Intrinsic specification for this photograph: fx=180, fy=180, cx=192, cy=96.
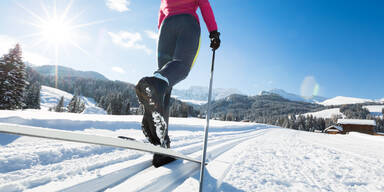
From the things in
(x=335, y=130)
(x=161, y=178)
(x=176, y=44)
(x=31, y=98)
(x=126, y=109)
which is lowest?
(x=335, y=130)

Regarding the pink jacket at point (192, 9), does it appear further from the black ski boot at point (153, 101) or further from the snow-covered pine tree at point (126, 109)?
the snow-covered pine tree at point (126, 109)

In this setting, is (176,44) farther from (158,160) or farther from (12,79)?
(12,79)

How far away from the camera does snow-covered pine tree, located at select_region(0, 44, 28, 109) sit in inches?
666

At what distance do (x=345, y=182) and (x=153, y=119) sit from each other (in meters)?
1.52

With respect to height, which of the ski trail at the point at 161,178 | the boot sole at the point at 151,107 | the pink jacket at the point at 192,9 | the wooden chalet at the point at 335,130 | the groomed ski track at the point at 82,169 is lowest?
the wooden chalet at the point at 335,130

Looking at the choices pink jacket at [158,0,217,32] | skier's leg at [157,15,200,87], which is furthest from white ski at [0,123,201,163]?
pink jacket at [158,0,217,32]

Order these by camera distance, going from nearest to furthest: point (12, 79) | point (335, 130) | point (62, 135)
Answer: point (62, 135)
point (12, 79)
point (335, 130)

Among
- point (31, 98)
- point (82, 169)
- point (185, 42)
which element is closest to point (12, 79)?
point (31, 98)

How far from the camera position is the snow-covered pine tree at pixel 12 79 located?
16.9 meters

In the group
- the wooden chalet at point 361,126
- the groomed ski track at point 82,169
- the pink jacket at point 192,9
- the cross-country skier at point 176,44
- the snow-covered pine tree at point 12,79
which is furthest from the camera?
the wooden chalet at point 361,126

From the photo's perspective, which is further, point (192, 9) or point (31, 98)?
point (31, 98)

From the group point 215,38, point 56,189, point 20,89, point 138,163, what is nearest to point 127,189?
point 56,189

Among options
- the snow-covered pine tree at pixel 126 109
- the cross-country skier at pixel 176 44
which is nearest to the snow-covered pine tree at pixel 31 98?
the snow-covered pine tree at pixel 126 109

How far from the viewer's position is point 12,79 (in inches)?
698
